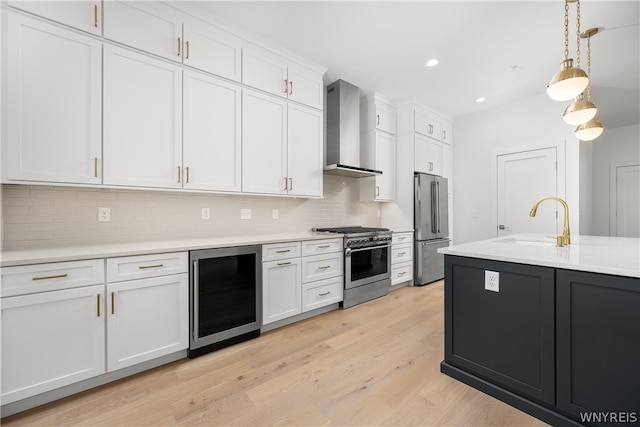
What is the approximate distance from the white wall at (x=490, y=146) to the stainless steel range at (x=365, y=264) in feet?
7.01

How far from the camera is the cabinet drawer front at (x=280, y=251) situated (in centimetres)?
255

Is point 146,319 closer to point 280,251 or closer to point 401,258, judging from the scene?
point 280,251

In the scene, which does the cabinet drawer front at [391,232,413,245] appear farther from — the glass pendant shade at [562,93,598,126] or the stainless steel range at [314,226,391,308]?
the glass pendant shade at [562,93,598,126]

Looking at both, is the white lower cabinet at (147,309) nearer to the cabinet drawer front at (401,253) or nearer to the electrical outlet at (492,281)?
the electrical outlet at (492,281)

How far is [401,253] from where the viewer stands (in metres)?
4.07

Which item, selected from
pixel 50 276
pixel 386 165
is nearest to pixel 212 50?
pixel 50 276

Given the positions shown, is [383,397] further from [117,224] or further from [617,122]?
[617,122]

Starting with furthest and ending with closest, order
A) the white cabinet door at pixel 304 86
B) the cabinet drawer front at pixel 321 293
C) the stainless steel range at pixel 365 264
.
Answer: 1. the stainless steel range at pixel 365 264
2. the white cabinet door at pixel 304 86
3. the cabinet drawer front at pixel 321 293

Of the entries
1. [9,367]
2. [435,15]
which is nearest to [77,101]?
[9,367]

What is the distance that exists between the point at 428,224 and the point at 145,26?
162 inches

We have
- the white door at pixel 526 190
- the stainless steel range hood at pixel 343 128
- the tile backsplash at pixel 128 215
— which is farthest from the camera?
the white door at pixel 526 190

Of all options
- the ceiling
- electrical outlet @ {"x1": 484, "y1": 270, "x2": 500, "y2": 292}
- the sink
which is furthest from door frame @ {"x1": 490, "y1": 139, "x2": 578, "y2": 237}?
electrical outlet @ {"x1": 484, "y1": 270, "x2": 500, "y2": 292}

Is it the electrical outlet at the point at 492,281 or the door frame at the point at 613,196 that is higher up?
the door frame at the point at 613,196

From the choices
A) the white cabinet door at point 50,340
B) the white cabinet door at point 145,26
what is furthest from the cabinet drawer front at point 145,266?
the white cabinet door at point 145,26
